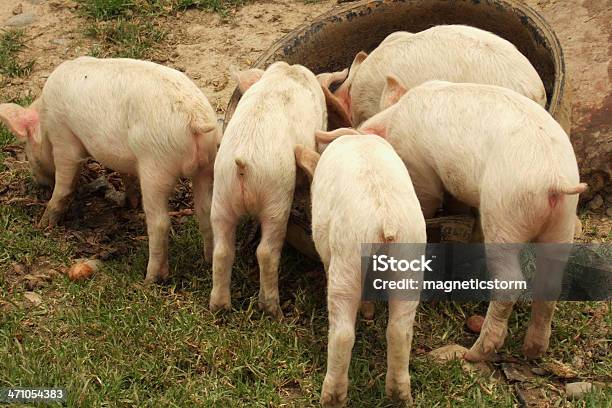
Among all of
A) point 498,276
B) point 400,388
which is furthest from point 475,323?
point 400,388

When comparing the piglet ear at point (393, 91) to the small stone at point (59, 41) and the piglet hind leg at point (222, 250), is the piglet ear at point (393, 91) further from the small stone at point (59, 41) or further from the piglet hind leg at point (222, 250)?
the small stone at point (59, 41)

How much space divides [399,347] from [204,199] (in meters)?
1.62

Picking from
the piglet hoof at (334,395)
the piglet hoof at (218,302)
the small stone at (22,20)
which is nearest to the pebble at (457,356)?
the piglet hoof at (334,395)

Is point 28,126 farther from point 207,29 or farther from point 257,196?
point 207,29

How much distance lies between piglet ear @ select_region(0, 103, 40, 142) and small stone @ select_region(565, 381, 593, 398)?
3360 mm

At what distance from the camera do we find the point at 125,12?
7910mm

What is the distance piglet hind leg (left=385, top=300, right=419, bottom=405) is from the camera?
405 centimetres

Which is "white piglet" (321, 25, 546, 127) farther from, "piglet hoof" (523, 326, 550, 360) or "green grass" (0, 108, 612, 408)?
"piglet hoof" (523, 326, 550, 360)

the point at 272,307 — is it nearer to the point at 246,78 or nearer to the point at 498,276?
the point at 498,276

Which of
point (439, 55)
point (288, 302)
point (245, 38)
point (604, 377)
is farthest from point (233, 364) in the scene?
point (245, 38)

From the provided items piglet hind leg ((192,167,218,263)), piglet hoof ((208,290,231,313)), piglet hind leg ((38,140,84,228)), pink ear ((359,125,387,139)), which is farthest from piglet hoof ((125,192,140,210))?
pink ear ((359,125,387,139))

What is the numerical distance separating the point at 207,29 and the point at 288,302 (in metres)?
3.56

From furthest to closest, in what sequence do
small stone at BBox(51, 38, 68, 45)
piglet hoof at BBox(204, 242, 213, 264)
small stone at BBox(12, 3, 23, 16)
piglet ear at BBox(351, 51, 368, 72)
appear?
1. small stone at BBox(12, 3, 23, 16)
2. small stone at BBox(51, 38, 68, 45)
3. piglet ear at BBox(351, 51, 368, 72)
4. piglet hoof at BBox(204, 242, 213, 264)

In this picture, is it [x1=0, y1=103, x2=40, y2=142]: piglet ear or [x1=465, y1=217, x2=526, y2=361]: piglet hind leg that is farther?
[x1=0, y1=103, x2=40, y2=142]: piglet ear
